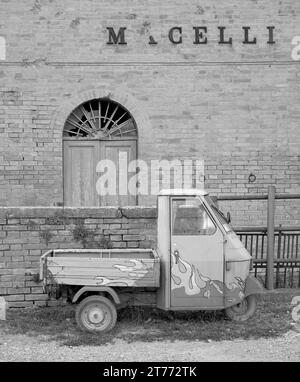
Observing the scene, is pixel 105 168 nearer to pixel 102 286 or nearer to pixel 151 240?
pixel 151 240

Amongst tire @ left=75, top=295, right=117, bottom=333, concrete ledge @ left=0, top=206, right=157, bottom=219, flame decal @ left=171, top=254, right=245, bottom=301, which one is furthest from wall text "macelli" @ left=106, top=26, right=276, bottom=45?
tire @ left=75, top=295, right=117, bottom=333

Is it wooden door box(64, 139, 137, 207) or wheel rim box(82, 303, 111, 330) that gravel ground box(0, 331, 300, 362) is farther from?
wooden door box(64, 139, 137, 207)

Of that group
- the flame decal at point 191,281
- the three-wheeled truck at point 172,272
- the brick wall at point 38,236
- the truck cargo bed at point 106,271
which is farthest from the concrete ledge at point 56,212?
the flame decal at point 191,281

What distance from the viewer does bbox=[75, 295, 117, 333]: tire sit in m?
5.96

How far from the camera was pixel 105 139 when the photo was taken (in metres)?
10.9

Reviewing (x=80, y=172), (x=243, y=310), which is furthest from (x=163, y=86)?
(x=243, y=310)

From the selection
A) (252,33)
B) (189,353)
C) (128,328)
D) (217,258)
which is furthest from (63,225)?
(252,33)

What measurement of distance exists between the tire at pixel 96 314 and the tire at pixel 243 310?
1.38 metres

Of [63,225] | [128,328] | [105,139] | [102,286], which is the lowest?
[128,328]

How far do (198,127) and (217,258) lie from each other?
16.5ft

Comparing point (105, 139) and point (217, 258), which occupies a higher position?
point (105, 139)

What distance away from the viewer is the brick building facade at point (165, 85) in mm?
10570

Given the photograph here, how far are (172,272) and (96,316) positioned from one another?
95 cm

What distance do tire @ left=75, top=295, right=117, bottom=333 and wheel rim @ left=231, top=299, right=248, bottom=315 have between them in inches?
56.3
